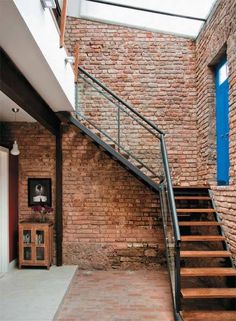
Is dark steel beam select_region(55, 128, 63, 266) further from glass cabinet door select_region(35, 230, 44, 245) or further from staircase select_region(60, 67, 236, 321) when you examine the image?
staircase select_region(60, 67, 236, 321)

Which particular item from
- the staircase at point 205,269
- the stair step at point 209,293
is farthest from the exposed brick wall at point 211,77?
the stair step at point 209,293

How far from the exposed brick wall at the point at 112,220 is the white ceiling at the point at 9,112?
1649mm

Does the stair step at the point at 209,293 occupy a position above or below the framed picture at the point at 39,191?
below

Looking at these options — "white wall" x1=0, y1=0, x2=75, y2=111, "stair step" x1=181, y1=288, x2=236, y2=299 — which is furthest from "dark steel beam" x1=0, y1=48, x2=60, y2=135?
"stair step" x1=181, y1=288, x2=236, y2=299

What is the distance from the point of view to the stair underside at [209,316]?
138 inches

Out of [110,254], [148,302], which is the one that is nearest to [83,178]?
[110,254]

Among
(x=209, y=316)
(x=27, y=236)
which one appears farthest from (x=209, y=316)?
(x=27, y=236)

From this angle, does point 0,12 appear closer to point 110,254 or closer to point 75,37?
point 75,37

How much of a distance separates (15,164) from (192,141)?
355 centimetres

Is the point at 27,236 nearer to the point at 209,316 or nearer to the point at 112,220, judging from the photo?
the point at 112,220

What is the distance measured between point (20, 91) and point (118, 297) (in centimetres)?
319

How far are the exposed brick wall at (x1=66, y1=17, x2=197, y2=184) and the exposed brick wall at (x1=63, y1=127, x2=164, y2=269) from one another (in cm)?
108

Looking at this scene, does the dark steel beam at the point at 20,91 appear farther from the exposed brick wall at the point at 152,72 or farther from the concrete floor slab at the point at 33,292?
the concrete floor slab at the point at 33,292

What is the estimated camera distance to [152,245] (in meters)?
6.11
